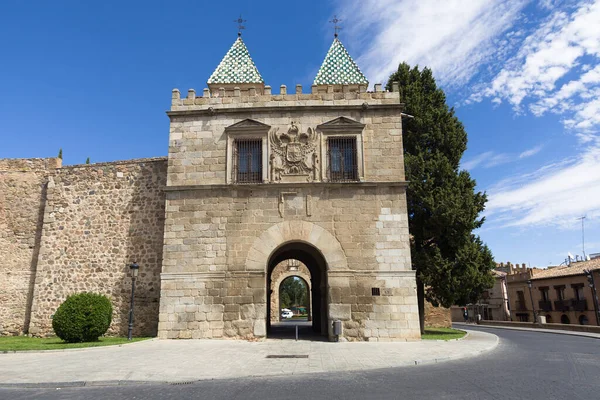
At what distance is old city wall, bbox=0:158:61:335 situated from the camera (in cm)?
1778

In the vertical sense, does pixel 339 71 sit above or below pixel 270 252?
above

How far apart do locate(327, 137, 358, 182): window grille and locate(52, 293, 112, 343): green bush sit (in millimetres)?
9285

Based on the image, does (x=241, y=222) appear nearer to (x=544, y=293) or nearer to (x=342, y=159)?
(x=342, y=159)

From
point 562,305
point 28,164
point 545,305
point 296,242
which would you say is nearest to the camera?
point 296,242

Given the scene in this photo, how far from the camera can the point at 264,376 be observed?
774 centimetres

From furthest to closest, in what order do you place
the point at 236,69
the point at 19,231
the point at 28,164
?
the point at 236,69
the point at 28,164
the point at 19,231

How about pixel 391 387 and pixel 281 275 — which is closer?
pixel 391 387

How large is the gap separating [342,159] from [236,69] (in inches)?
473

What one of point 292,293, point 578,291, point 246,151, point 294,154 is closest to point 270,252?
point 294,154

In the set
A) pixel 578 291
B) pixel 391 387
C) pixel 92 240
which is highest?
pixel 92 240

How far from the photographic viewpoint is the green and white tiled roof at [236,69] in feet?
77.4

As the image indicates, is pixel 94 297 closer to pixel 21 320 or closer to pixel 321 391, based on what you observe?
pixel 21 320

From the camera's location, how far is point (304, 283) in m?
35.2

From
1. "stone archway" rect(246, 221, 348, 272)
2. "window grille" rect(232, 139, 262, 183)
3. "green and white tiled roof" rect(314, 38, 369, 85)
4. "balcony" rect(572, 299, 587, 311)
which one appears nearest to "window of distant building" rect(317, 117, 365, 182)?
"stone archway" rect(246, 221, 348, 272)
